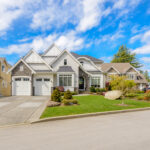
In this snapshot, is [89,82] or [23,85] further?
[89,82]

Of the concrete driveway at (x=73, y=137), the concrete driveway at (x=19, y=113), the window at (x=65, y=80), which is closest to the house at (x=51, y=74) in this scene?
the window at (x=65, y=80)

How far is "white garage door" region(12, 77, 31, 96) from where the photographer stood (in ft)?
57.3

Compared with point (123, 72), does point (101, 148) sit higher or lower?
lower

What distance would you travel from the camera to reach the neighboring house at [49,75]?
17.5 m

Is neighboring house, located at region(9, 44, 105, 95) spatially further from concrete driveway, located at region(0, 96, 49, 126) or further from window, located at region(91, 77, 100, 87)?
concrete driveway, located at region(0, 96, 49, 126)

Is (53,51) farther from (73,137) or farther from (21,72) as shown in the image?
(73,137)

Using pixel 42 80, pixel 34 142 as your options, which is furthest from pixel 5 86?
pixel 34 142

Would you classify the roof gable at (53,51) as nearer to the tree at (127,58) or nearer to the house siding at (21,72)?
the house siding at (21,72)

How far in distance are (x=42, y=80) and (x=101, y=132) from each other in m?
14.9

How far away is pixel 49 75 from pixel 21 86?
457 cm

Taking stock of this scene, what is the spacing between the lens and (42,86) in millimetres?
17984

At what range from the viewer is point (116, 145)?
359cm

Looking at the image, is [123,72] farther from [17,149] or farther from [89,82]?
[17,149]

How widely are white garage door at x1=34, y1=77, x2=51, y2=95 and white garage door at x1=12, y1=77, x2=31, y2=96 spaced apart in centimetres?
103
